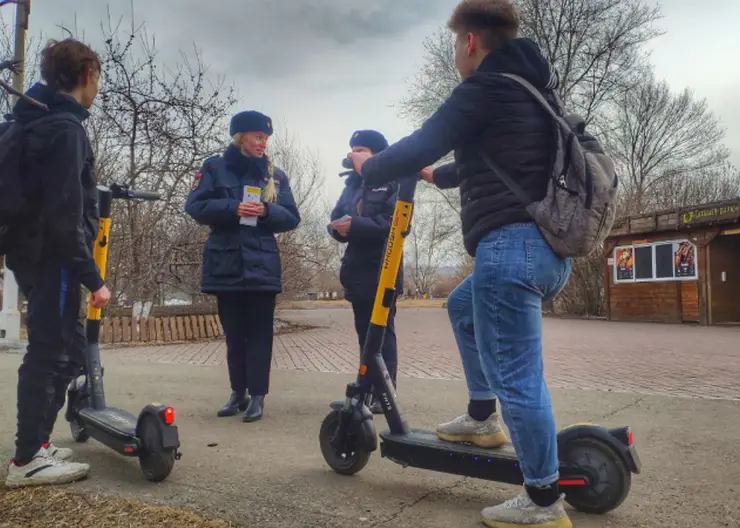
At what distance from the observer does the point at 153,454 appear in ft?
10.2

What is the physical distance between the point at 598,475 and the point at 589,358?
7.60 meters

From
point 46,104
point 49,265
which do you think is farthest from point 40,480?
point 46,104

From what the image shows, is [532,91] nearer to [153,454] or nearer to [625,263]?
[153,454]

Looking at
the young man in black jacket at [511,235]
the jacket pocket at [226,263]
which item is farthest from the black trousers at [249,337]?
the young man in black jacket at [511,235]

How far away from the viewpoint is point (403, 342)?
13320 millimetres

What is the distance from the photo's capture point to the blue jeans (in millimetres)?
2451

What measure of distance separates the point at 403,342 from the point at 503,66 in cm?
1103

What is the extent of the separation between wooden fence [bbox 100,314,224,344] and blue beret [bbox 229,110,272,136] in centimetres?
900

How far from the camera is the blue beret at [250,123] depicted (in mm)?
4891

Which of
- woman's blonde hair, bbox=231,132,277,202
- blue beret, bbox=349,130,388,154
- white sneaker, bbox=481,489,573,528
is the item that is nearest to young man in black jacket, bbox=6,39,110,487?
woman's blonde hair, bbox=231,132,277,202

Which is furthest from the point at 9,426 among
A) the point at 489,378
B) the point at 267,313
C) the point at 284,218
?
the point at 489,378

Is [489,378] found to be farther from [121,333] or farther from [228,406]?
[121,333]

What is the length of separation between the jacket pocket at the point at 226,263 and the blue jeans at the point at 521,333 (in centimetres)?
255

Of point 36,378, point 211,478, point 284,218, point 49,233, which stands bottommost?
point 211,478
